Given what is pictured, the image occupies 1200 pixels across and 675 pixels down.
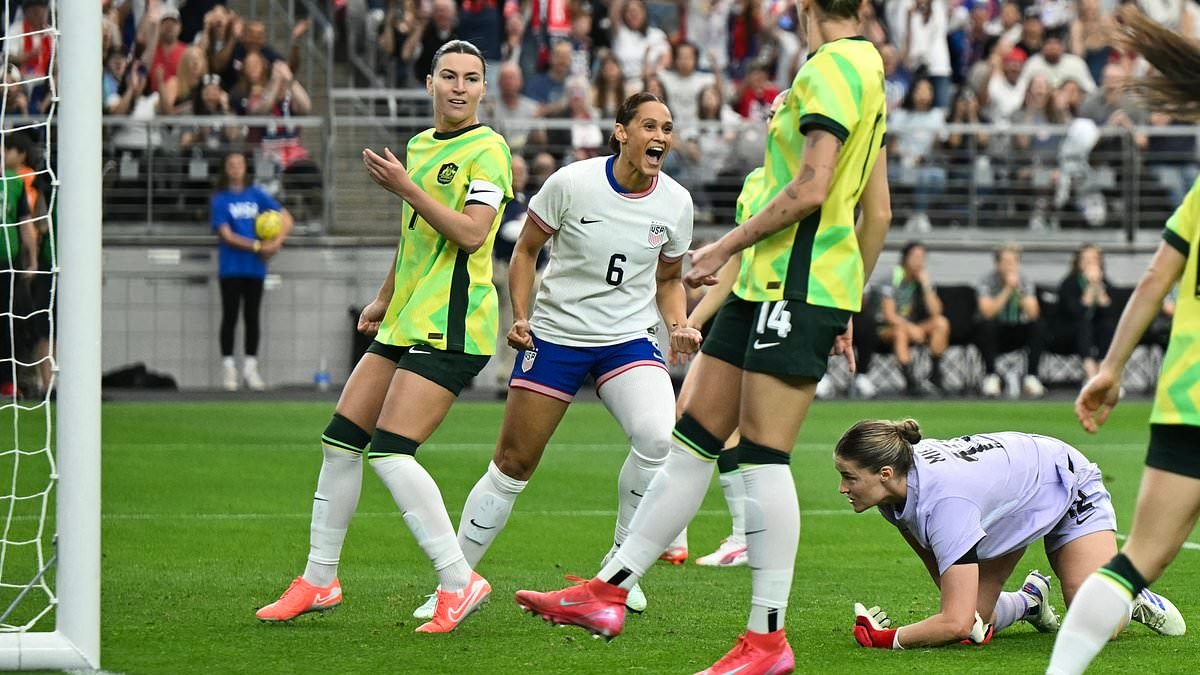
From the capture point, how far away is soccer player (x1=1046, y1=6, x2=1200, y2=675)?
14.4 ft

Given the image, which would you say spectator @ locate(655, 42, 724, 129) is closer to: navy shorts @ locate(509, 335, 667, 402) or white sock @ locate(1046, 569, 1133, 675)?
navy shorts @ locate(509, 335, 667, 402)

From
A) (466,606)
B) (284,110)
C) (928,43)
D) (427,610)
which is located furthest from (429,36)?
(466,606)

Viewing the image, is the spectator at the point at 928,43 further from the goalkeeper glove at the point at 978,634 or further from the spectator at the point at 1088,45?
the goalkeeper glove at the point at 978,634

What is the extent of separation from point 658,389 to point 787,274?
1.79 m

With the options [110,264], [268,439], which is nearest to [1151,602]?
[268,439]

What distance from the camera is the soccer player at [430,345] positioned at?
639 cm

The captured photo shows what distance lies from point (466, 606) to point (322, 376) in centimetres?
1388

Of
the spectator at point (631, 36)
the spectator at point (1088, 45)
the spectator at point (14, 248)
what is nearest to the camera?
the spectator at point (14, 248)

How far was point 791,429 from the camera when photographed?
17.3 feet

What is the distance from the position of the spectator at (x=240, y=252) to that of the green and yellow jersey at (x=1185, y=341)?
15.5 metres

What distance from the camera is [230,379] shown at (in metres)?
19.6

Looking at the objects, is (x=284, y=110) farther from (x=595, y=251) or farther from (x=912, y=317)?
(x=595, y=251)

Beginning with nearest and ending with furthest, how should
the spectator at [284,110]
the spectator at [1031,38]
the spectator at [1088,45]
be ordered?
the spectator at [284,110] < the spectator at [1031,38] < the spectator at [1088,45]

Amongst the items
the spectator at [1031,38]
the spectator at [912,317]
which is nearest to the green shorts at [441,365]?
the spectator at [912,317]
